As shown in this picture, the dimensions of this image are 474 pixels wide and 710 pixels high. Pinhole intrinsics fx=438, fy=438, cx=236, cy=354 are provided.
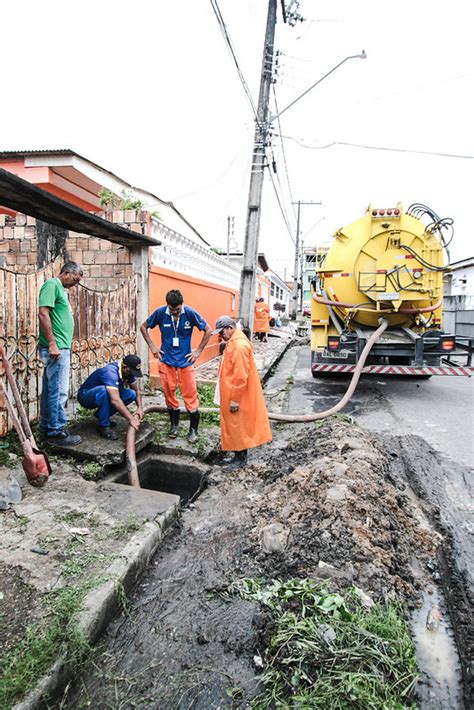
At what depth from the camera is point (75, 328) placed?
545 cm

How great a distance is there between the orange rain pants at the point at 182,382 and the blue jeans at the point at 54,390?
3.69ft

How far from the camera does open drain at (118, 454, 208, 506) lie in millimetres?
4426

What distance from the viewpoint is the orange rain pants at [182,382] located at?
16.1 feet

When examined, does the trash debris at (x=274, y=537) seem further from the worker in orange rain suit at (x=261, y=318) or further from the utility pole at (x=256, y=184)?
the worker in orange rain suit at (x=261, y=318)

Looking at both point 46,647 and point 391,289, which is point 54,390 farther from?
point 391,289

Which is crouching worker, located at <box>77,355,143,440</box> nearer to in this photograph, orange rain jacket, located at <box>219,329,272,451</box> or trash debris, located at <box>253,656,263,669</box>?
orange rain jacket, located at <box>219,329,272,451</box>

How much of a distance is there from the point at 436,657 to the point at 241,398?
257cm

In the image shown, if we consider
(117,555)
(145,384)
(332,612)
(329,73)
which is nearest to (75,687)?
(117,555)

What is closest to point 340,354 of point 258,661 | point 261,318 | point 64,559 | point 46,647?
point 64,559

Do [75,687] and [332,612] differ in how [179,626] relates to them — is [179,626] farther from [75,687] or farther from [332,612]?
[332,612]

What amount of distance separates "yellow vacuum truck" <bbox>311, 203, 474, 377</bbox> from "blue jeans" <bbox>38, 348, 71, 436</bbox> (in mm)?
4836

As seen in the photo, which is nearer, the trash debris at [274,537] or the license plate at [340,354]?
the trash debris at [274,537]

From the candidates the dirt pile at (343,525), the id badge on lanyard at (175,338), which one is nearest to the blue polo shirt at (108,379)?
the id badge on lanyard at (175,338)

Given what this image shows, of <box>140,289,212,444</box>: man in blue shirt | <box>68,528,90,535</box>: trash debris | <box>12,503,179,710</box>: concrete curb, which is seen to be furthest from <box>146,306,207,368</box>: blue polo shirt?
<box>68,528,90,535</box>: trash debris
